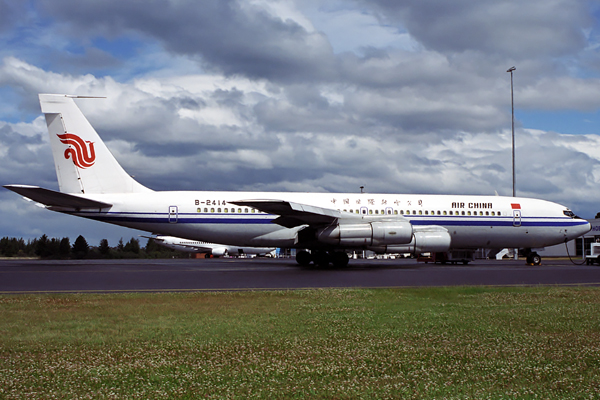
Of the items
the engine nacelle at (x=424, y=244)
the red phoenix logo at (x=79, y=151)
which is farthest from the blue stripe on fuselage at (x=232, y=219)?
the red phoenix logo at (x=79, y=151)

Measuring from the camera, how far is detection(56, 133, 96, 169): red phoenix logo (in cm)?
2470

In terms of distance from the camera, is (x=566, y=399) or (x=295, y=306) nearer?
(x=566, y=399)

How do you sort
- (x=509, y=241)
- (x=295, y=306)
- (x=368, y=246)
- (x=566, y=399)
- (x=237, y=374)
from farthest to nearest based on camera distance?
(x=509, y=241) → (x=368, y=246) → (x=295, y=306) → (x=237, y=374) → (x=566, y=399)

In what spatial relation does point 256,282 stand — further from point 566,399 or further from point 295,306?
point 566,399

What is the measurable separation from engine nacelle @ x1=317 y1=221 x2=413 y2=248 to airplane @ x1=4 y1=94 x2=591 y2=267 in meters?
0.05

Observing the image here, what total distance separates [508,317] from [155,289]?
8.99 m

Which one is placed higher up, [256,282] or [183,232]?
[183,232]

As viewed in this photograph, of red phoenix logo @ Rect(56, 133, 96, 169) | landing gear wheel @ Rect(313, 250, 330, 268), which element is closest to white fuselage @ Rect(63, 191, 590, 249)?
landing gear wheel @ Rect(313, 250, 330, 268)

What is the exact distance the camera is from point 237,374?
4961 millimetres

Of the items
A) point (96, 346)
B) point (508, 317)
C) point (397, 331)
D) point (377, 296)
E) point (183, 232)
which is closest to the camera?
point (96, 346)

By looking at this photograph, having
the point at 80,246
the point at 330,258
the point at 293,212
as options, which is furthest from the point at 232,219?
the point at 80,246

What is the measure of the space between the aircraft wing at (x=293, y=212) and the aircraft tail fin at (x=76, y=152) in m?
8.48

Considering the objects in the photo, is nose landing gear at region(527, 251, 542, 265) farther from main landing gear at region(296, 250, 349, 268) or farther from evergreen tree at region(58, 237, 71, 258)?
evergreen tree at region(58, 237, 71, 258)

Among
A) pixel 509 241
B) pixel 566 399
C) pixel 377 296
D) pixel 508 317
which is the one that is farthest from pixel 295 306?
pixel 509 241
